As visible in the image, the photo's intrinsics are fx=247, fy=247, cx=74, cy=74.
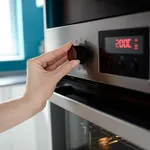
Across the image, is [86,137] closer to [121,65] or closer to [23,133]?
[121,65]

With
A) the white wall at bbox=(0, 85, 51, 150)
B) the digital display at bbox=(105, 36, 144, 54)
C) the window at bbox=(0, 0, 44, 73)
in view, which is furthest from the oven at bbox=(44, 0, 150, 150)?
the window at bbox=(0, 0, 44, 73)

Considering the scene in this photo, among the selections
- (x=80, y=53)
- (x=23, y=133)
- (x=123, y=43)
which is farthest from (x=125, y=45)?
(x=23, y=133)

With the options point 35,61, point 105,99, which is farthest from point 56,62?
point 105,99

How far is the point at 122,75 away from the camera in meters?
0.44

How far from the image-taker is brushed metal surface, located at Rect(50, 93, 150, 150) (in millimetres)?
347

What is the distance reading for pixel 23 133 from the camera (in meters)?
1.29

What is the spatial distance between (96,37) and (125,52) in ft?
0.32

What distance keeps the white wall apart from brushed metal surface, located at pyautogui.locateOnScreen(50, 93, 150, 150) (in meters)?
0.76

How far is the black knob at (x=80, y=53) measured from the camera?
0.53m

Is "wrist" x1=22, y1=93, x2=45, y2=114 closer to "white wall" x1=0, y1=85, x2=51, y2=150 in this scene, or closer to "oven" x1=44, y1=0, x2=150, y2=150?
"oven" x1=44, y1=0, x2=150, y2=150

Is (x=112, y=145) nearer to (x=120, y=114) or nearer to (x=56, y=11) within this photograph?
(x=120, y=114)

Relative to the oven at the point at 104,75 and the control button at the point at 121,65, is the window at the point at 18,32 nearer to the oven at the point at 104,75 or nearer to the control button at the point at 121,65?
the oven at the point at 104,75

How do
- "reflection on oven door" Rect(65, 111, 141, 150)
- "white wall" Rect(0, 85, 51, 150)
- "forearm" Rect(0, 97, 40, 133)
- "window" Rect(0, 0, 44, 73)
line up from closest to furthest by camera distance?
"forearm" Rect(0, 97, 40, 133) < "reflection on oven door" Rect(65, 111, 141, 150) < "white wall" Rect(0, 85, 51, 150) < "window" Rect(0, 0, 44, 73)

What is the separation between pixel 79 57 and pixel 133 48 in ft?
0.50
